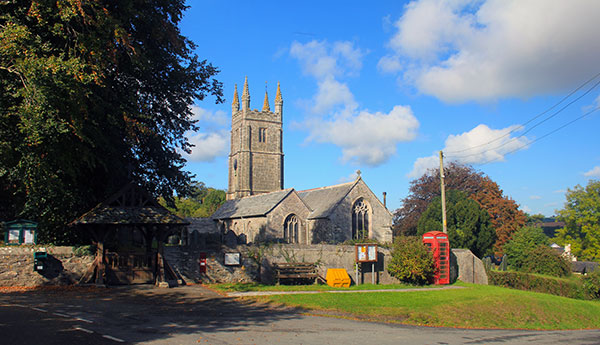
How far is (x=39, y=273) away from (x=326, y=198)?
3321 centimetres

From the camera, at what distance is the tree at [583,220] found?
50750 mm

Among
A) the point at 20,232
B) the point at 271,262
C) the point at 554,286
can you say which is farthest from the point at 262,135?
the point at 20,232

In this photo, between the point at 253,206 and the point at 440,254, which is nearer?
the point at 440,254

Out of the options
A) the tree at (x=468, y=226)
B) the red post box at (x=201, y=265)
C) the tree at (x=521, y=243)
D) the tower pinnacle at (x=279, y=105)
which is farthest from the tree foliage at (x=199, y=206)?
the red post box at (x=201, y=265)

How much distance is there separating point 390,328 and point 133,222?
433 inches

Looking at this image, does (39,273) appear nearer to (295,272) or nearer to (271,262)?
(271,262)

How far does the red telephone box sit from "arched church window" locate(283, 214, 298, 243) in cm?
1979

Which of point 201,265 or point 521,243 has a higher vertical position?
point 521,243

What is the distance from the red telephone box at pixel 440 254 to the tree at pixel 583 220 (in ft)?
107

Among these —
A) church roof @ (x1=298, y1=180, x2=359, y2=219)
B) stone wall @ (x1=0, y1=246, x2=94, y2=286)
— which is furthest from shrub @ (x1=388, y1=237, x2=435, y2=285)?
church roof @ (x1=298, y1=180, x2=359, y2=219)

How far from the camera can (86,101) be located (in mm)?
16531

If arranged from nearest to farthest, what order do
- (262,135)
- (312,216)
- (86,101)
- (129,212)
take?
1. (86,101)
2. (129,212)
3. (312,216)
4. (262,135)

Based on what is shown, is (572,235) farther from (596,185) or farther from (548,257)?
(548,257)

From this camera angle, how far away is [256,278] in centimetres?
2278
